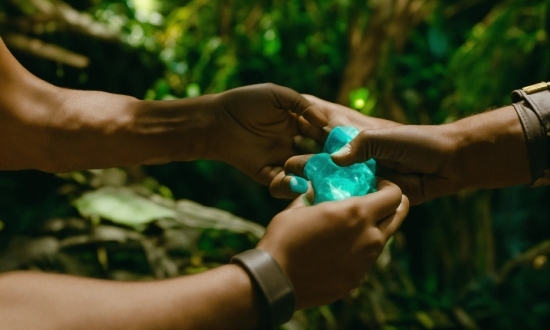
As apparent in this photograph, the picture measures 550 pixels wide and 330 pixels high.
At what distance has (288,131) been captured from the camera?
1429 mm

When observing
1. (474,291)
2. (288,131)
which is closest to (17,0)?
(288,131)

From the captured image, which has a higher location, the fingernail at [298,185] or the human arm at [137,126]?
the human arm at [137,126]

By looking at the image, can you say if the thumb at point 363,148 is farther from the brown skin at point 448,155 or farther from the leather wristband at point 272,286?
the leather wristband at point 272,286

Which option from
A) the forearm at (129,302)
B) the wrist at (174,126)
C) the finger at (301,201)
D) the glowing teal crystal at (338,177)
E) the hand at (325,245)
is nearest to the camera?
the forearm at (129,302)

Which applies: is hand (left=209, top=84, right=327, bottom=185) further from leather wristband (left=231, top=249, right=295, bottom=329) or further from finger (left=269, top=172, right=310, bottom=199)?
leather wristband (left=231, top=249, right=295, bottom=329)

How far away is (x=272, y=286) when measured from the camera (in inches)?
30.7

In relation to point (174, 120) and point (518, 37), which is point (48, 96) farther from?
point (518, 37)

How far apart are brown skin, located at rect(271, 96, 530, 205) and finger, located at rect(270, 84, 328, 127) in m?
0.16

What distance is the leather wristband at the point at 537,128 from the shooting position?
119 centimetres

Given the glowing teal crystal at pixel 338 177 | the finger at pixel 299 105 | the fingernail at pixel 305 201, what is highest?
the finger at pixel 299 105

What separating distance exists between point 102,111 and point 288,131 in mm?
547

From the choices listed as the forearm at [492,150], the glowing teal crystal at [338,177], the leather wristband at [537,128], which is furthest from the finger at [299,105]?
the leather wristband at [537,128]

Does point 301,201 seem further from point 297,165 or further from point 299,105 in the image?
point 299,105

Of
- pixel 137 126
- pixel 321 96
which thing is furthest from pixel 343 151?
pixel 321 96
